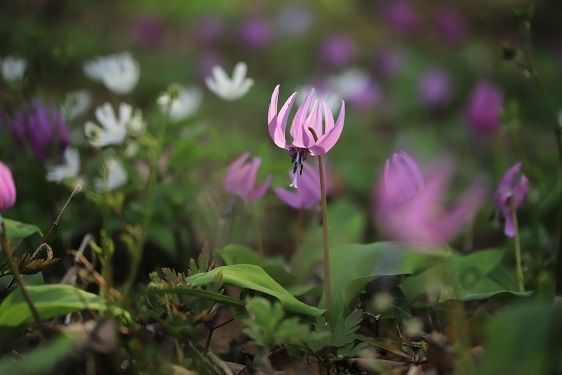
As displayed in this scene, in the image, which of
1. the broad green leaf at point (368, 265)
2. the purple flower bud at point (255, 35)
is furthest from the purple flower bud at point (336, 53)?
the broad green leaf at point (368, 265)

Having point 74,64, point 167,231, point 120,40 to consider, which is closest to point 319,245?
point 167,231

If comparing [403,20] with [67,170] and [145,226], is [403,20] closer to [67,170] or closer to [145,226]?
[67,170]

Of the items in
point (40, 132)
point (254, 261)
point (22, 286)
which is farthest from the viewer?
point (40, 132)

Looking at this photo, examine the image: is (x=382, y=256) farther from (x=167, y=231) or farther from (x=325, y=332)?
(x=167, y=231)

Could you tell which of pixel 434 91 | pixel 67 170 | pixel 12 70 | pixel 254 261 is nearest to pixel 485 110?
pixel 434 91

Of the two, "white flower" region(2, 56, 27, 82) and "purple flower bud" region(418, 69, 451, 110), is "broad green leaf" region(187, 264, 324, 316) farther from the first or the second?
"purple flower bud" region(418, 69, 451, 110)

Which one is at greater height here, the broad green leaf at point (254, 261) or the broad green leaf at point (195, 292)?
the broad green leaf at point (195, 292)

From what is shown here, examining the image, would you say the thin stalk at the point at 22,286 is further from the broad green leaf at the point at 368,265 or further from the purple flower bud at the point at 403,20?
the purple flower bud at the point at 403,20

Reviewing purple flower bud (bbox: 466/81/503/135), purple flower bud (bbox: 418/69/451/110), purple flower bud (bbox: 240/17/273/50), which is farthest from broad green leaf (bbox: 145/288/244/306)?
purple flower bud (bbox: 240/17/273/50)
